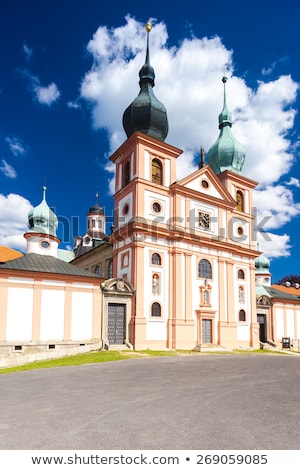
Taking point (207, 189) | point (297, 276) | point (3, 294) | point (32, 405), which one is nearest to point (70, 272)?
point (3, 294)

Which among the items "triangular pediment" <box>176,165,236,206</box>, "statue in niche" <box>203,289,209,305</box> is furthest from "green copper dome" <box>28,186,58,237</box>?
"statue in niche" <box>203,289,209,305</box>

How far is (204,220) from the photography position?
109 feet

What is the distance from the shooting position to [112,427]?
6.54m

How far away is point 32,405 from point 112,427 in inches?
118

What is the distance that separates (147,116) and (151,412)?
28.6m

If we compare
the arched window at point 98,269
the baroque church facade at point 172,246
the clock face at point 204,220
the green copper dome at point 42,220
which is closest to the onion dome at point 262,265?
the baroque church facade at point 172,246

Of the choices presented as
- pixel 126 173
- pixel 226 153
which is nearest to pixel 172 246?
pixel 126 173

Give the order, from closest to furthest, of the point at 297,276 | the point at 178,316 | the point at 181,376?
the point at 181,376 → the point at 178,316 → the point at 297,276

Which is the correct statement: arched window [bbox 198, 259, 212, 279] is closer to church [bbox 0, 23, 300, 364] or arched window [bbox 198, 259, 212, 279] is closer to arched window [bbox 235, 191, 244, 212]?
church [bbox 0, 23, 300, 364]

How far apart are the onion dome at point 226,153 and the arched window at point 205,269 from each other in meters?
11.5

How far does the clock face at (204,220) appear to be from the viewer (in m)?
33.0

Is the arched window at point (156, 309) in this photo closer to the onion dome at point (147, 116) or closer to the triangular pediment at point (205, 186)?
the triangular pediment at point (205, 186)

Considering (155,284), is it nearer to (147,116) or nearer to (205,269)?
(205,269)

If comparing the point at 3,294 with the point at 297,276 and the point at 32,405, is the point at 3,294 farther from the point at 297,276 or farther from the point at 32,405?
the point at 297,276
